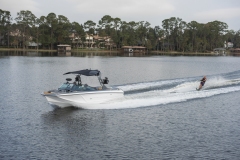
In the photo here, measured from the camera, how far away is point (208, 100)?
30.7 m

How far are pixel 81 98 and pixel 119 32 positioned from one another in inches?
5754

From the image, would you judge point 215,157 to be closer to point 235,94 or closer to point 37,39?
point 235,94

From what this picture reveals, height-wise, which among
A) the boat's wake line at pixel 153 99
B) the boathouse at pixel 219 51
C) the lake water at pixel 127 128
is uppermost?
the boathouse at pixel 219 51

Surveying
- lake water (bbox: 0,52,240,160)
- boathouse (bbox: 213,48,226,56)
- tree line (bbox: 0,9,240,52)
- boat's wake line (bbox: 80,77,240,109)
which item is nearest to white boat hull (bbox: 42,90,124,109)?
boat's wake line (bbox: 80,77,240,109)

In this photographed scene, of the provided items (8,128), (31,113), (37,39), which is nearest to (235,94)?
(31,113)

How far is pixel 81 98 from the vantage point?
2517cm

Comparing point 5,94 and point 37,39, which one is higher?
point 37,39

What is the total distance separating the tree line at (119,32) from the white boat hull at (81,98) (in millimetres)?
123215

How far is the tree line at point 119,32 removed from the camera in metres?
142

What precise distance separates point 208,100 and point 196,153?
15.0 metres

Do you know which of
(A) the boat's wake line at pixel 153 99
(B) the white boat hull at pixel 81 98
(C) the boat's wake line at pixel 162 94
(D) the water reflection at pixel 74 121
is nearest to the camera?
(D) the water reflection at pixel 74 121

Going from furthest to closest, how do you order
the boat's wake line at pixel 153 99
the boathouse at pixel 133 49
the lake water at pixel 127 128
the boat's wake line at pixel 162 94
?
the boathouse at pixel 133 49 → the boat's wake line at pixel 162 94 → the boat's wake line at pixel 153 99 → the lake water at pixel 127 128

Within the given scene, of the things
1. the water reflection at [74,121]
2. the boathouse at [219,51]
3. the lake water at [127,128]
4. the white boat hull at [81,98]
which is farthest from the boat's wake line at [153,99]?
the boathouse at [219,51]

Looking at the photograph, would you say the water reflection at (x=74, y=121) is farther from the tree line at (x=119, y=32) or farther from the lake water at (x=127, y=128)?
the tree line at (x=119, y=32)
